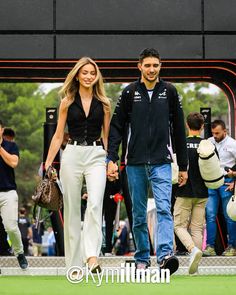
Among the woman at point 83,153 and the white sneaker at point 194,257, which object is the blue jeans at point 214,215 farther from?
the woman at point 83,153

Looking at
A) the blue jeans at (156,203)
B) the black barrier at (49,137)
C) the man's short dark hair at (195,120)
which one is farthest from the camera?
the black barrier at (49,137)

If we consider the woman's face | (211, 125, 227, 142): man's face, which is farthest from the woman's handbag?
(211, 125, 227, 142): man's face

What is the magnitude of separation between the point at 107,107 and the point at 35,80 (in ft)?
19.8

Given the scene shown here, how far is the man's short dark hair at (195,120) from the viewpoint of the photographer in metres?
13.0

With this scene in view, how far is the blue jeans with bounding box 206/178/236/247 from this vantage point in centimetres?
1469

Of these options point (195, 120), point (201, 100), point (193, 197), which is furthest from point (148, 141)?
point (201, 100)

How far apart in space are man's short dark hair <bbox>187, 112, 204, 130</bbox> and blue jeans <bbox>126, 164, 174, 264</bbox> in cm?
270

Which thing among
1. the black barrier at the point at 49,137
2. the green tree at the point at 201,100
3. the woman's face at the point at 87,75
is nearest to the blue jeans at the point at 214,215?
the black barrier at the point at 49,137
